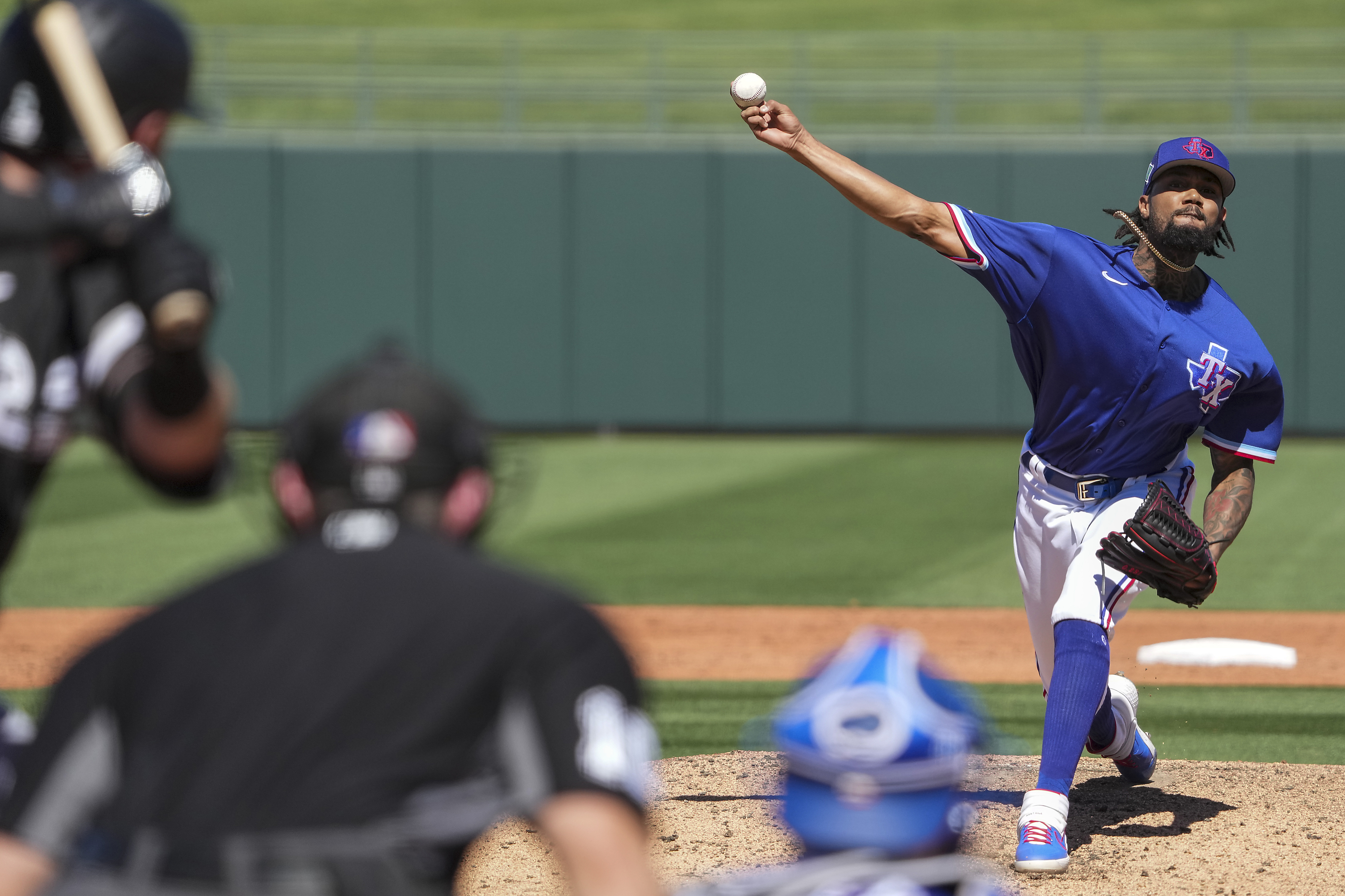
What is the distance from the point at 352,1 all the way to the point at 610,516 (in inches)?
1178

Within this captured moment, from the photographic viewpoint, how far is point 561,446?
1989 cm

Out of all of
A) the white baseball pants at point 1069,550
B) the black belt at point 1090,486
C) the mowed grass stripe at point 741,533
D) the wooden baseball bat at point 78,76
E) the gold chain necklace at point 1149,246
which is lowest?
the mowed grass stripe at point 741,533

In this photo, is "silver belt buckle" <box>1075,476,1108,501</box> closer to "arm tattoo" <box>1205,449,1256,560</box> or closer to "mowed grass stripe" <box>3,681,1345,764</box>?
"arm tattoo" <box>1205,449,1256,560</box>

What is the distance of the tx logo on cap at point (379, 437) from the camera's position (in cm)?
199

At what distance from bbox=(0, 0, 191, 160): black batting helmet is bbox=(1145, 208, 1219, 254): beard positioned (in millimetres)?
3363

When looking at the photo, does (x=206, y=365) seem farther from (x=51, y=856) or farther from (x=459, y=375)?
(x=459, y=375)

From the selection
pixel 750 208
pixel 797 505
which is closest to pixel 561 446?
pixel 750 208

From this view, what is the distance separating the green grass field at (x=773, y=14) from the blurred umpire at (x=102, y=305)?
35654mm

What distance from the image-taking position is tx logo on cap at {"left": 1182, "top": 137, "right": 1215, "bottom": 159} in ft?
17.1

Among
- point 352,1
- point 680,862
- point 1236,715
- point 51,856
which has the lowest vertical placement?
point 1236,715

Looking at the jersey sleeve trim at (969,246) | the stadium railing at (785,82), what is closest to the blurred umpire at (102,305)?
the jersey sleeve trim at (969,246)

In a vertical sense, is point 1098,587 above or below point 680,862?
above

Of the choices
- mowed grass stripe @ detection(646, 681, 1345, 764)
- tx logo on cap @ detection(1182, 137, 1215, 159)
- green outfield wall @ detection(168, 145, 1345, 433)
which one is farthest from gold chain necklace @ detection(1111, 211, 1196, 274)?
green outfield wall @ detection(168, 145, 1345, 433)

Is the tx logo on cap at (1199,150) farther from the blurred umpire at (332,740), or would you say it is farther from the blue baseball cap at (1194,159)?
the blurred umpire at (332,740)
